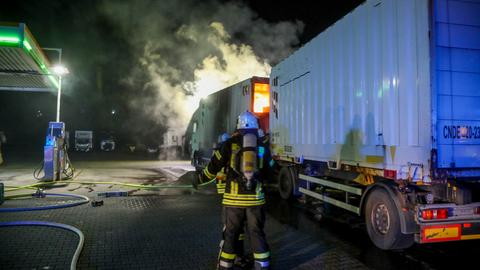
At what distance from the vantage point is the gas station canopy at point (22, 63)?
7.63 m

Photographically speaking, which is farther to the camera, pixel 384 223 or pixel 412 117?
pixel 384 223

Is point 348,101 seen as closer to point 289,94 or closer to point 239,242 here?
A: point 289,94

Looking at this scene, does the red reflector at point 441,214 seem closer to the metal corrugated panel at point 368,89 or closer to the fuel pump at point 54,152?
the metal corrugated panel at point 368,89

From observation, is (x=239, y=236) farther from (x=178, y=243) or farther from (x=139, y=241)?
(x=139, y=241)

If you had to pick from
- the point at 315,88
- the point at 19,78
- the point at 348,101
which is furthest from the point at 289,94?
the point at 19,78

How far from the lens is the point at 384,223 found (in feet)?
15.9

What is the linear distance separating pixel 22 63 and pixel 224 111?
6.24 m

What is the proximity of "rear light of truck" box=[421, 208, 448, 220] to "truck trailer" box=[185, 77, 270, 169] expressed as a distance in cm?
649

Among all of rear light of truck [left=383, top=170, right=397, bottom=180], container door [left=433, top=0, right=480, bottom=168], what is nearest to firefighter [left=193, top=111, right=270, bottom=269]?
rear light of truck [left=383, top=170, right=397, bottom=180]

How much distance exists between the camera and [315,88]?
274 inches

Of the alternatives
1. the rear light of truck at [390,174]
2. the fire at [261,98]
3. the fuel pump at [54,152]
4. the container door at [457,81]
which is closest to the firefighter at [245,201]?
the rear light of truck at [390,174]

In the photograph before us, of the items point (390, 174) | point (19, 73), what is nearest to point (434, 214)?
point (390, 174)

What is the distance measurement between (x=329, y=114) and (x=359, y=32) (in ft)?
4.98

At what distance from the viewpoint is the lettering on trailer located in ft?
13.8
